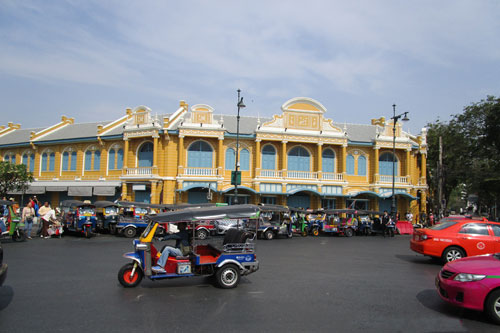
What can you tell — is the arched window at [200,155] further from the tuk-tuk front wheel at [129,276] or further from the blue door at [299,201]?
the tuk-tuk front wheel at [129,276]

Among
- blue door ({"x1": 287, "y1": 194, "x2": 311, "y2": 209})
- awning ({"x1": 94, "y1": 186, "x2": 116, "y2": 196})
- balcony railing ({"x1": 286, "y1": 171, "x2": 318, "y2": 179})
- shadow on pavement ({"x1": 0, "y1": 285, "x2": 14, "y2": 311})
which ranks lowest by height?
shadow on pavement ({"x1": 0, "y1": 285, "x2": 14, "y2": 311})

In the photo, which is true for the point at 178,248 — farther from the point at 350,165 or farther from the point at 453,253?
the point at 350,165

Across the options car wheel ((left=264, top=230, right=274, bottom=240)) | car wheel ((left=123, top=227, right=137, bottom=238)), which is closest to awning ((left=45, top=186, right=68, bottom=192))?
car wheel ((left=123, top=227, right=137, bottom=238))

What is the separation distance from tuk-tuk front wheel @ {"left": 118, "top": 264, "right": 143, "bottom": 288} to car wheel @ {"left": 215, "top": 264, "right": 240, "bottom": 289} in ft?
5.82

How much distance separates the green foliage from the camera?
109ft

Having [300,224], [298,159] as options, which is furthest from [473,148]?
[300,224]

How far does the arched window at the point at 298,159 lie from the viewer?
32469 mm

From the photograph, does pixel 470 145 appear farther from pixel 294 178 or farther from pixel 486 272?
pixel 486 272

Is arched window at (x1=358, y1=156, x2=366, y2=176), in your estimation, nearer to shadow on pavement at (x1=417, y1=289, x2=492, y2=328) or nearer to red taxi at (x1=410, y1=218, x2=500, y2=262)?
red taxi at (x1=410, y1=218, x2=500, y2=262)

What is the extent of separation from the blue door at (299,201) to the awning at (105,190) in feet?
47.2

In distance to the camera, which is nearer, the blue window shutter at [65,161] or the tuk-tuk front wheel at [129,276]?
the tuk-tuk front wheel at [129,276]

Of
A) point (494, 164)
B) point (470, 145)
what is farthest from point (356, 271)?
point (470, 145)

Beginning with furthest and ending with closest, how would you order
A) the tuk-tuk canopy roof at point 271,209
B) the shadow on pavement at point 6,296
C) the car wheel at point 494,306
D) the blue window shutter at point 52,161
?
the blue window shutter at point 52,161 → the tuk-tuk canopy roof at point 271,209 → the shadow on pavement at point 6,296 → the car wheel at point 494,306

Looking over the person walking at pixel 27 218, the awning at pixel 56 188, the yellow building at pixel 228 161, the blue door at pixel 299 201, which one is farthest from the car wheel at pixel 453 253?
the awning at pixel 56 188
